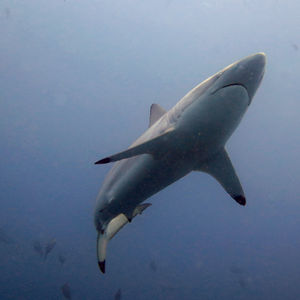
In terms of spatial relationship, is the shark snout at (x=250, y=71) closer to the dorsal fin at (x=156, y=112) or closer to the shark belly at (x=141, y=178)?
the shark belly at (x=141, y=178)

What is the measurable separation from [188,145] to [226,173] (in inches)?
34.2

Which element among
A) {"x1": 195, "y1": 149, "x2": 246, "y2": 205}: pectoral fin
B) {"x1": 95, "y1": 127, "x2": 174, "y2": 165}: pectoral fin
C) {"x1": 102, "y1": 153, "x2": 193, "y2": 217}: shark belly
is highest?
{"x1": 95, "y1": 127, "x2": 174, "y2": 165}: pectoral fin

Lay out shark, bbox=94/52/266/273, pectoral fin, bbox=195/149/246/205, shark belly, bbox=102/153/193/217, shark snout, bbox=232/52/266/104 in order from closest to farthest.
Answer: shark snout, bbox=232/52/266/104
shark, bbox=94/52/266/273
shark belly, bbox=102/153/193/217
pectoral fin, bbox=195/149/246/205

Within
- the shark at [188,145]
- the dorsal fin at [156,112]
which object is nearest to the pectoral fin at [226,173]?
the shark at [188,145]

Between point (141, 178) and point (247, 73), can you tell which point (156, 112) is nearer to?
point (141, 178)

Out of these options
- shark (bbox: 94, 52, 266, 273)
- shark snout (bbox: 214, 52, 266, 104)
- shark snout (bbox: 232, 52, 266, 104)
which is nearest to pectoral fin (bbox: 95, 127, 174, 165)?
shark (bbox: 94, 52, 266, 273)

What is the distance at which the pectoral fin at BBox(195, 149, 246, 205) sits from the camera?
3.79 metres

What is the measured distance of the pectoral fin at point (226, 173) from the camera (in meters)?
3.79

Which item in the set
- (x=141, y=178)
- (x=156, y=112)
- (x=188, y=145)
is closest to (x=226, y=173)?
(x=188, y=145)

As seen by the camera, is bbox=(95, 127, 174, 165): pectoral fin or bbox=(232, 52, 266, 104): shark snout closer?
bbox=(232, 52, 266, 104): shark snout

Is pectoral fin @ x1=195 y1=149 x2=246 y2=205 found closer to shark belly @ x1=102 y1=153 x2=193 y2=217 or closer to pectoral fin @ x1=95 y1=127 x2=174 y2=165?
shark belly @ x1=102 y1=153 x2=193 y2=217

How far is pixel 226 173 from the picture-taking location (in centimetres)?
386

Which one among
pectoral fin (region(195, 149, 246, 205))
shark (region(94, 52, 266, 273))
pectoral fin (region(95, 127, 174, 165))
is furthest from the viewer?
pectoral fin (region(195, 149, 246, 205))

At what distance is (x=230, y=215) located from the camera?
2660 inches
